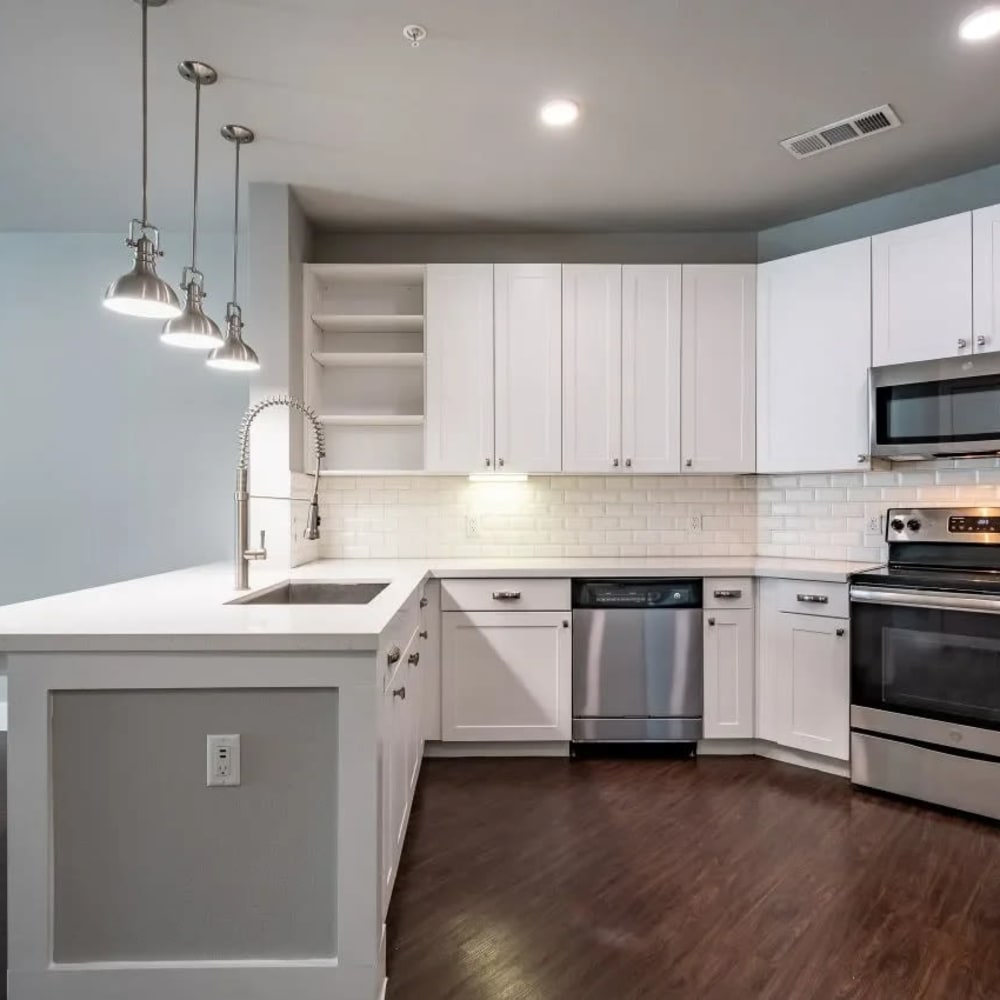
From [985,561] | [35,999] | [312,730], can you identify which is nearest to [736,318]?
[985,561]

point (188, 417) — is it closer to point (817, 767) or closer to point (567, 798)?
point (567, 798)

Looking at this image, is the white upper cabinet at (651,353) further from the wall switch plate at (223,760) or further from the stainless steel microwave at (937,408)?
the wall switch plate at (223,760)

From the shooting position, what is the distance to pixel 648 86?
7.63 ft

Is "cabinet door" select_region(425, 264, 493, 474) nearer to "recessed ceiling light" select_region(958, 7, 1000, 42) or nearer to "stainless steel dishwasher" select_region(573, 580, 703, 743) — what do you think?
"stainless steel dishwasher" select_region(573, 580, 703, 743)

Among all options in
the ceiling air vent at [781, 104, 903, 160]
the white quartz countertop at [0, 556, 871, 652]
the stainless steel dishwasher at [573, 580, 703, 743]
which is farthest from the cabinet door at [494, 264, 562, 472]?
the ceiling air vent at [781, 104, 903, 160]

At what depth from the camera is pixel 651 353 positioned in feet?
11.0

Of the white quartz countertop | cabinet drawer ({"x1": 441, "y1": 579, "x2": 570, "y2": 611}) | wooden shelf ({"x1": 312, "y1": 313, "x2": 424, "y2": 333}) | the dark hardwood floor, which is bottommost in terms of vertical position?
the dark hardwood floor

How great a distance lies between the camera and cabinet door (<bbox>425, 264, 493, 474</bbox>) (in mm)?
3332

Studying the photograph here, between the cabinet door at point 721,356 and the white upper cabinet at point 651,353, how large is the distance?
0.06m

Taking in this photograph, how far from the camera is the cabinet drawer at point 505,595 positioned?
10.00 feet

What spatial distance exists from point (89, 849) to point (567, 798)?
5.70 ft

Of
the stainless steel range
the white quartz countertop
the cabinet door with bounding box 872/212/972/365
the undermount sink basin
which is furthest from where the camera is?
the cabinet door with bounding box 872/212/972/365

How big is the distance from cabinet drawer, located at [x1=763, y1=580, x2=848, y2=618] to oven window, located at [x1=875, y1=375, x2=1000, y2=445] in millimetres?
709

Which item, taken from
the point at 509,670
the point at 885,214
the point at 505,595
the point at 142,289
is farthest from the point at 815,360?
the point at 142,289
